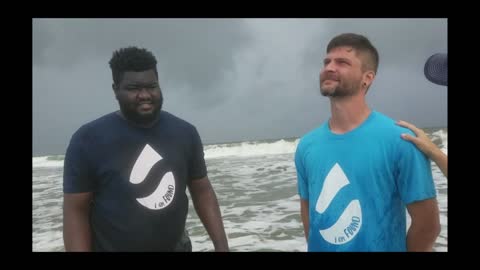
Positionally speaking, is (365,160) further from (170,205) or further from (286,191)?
(286,191)

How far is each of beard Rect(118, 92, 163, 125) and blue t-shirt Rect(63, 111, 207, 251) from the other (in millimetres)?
44

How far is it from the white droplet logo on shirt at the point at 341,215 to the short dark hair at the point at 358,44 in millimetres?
636

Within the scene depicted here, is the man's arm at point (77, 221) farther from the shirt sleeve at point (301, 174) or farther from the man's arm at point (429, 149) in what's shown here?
the man's arm at point (429, 149)

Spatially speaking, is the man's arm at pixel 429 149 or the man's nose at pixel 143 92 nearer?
the man's arm at pixel 429 149

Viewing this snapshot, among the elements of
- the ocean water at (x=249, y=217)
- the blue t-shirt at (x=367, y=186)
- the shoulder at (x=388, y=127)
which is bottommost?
the ocean water at (x=249, y=217)

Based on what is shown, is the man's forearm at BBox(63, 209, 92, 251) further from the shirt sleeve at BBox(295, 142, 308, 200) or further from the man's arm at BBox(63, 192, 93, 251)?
the shirt sleeve at BBox(295, 142, 308, 200)

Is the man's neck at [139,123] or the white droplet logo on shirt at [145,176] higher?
the man's neck at [139,123]

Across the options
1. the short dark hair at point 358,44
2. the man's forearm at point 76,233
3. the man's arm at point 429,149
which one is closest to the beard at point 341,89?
the short dark hair at point 358,44

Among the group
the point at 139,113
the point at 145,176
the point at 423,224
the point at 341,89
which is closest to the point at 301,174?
the point at 341,89

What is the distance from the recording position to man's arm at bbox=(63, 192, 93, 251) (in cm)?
232

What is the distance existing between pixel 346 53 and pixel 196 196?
1324mm

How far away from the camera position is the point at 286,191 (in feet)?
27.3

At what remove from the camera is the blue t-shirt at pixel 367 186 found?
82.2 inches
